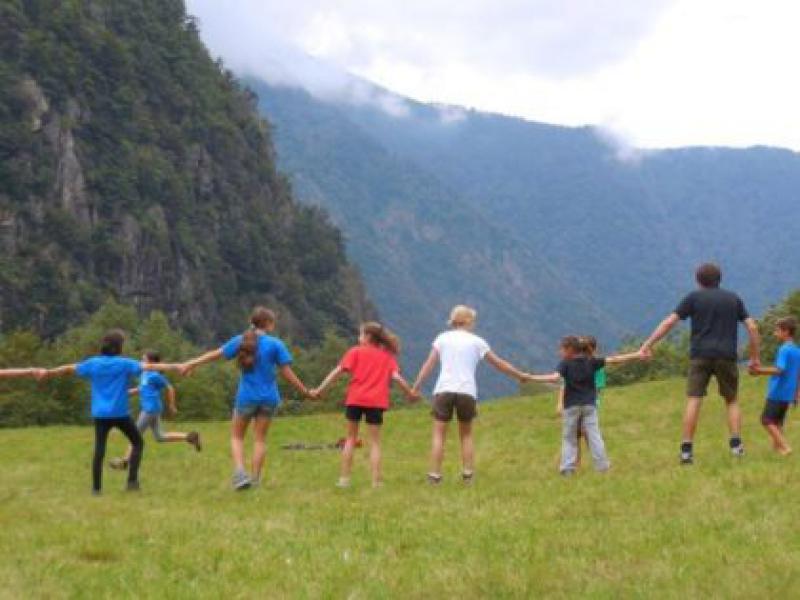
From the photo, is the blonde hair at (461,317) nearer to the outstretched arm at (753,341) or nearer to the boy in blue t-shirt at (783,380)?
the outstretched arm at (753,341)

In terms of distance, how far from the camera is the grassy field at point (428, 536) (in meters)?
8.19

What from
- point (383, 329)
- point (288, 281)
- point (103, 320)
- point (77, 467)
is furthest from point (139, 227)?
point (383, 329)

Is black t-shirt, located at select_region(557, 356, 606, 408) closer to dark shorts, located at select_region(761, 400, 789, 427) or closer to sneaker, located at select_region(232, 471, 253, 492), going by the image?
dark shorts, located at select_region(761, 400, 789, 427)

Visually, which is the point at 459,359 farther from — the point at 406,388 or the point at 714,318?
the point at 714,318

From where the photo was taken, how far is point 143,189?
15700cm

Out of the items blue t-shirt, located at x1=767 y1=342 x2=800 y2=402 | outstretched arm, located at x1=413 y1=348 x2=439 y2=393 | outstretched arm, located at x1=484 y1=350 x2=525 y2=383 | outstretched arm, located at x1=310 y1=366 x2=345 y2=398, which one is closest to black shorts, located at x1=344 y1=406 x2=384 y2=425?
outstretched arm, located at x1=310 y1=366 x2=345 y2=398

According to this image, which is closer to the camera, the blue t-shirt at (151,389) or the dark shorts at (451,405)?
the dark shorts at (451,405)

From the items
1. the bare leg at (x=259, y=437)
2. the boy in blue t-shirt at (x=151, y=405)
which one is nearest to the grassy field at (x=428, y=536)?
the bare leg at (x=259, y=437)

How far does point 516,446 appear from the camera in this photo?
25000 millimetres

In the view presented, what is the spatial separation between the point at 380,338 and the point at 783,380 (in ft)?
21.0

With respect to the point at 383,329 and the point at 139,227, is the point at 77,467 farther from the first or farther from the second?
the point at 139,227

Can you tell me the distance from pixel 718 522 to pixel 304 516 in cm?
465

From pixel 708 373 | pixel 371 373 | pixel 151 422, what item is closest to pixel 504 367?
pixel 371 373

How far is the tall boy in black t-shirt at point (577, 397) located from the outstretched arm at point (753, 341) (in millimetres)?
1620
